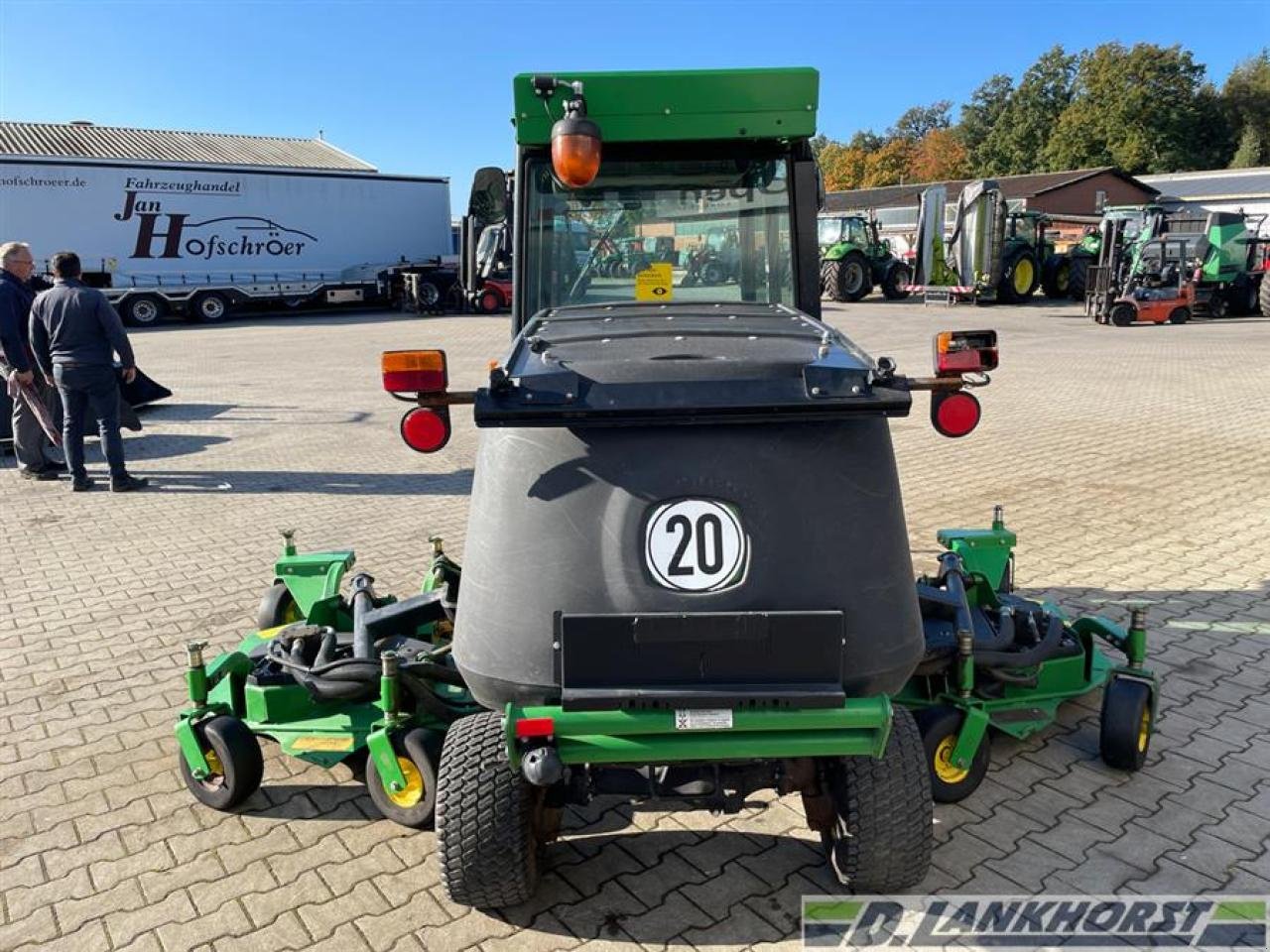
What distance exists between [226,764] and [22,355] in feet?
20.0

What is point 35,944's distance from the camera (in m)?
2.71

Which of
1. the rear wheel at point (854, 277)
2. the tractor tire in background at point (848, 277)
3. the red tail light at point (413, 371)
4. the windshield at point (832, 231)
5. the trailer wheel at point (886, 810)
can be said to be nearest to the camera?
the red tail light at point (413, 371)

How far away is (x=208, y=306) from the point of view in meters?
25.6

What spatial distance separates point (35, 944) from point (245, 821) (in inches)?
27.6

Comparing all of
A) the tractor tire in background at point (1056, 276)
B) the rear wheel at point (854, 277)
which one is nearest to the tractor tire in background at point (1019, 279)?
the tractor tire in background at point (1056, 276)

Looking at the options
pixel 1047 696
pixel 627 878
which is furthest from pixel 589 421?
pixel 1047 696

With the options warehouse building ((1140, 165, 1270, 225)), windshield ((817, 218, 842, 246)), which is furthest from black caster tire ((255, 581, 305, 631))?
warehouse building ((1140, 165, 1270, 225))

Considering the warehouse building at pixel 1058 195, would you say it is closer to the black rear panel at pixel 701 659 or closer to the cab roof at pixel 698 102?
the cab roof at pixel 698 102

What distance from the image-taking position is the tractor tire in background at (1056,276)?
84.3 feet

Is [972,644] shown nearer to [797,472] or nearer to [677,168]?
[797,472]

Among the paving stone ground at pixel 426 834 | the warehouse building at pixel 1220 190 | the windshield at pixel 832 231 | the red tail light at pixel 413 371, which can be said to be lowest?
the paving stone ground at pixel 426 834

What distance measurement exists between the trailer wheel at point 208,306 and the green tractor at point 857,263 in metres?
16.4

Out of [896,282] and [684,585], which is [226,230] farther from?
[684,585]

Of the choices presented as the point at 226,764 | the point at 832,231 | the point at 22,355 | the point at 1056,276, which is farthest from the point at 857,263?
the point at 226,764
